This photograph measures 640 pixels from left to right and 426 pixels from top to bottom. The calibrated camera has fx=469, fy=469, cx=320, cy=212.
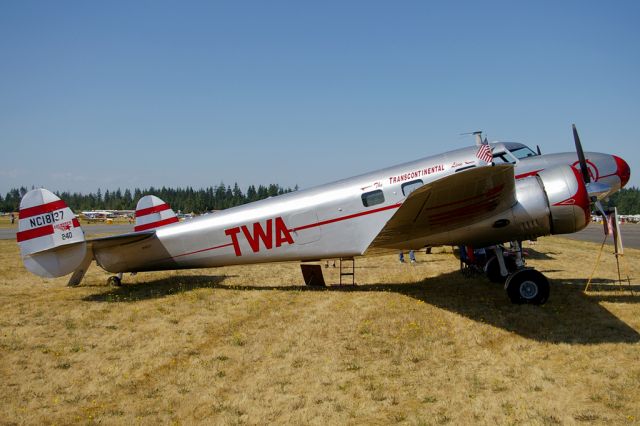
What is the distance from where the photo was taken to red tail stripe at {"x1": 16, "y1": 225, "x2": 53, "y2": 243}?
30.8 ft

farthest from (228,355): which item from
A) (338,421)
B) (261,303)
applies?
(261,303)

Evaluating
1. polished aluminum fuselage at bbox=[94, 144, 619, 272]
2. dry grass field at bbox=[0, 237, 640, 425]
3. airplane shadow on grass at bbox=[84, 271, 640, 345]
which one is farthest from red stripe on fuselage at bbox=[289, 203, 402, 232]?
airplane shadow on grass at bbox=[84, 271, 640, 345]

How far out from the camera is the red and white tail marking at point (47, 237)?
9.36 m

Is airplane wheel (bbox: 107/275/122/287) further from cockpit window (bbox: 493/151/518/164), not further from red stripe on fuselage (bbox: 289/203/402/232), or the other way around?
cockpit window (bbox: 493/151/518/164)

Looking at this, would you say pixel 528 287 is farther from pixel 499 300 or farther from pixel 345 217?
pixel 345 217

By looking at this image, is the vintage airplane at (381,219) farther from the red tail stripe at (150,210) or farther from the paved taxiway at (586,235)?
the paved taxiway at (586,235)

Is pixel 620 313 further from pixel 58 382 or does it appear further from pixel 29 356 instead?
pixel 29 356

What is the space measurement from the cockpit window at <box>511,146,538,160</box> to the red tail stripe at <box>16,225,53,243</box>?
385 inches

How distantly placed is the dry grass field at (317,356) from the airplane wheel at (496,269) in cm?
60

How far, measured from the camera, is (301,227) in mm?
10109

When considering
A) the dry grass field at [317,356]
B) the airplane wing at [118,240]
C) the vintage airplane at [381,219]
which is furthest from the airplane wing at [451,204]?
the airplane wing at [118,240]

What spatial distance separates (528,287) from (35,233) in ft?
32.0

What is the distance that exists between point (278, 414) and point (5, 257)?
56.6 feet

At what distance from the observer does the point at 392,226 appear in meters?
8.48
